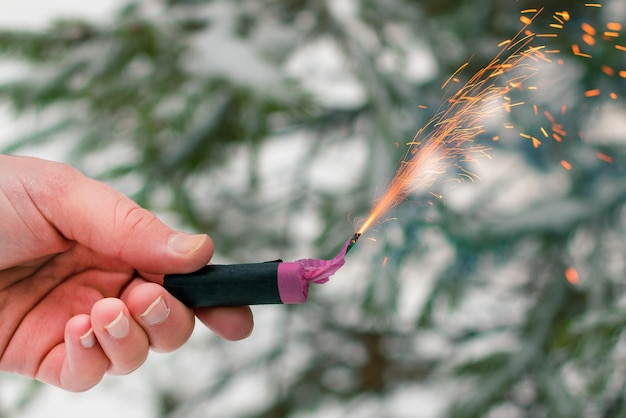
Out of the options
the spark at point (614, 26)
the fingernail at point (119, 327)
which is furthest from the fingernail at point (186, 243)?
the spark at point (614, 26)

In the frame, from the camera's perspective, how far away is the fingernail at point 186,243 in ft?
2.68

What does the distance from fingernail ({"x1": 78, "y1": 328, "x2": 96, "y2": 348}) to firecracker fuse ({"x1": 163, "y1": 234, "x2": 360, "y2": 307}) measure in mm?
155

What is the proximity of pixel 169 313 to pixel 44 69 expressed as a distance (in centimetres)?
66

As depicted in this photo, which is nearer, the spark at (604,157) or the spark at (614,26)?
the spark at (614,26)

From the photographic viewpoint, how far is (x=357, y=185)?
5.04 ft

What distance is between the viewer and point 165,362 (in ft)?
6.84

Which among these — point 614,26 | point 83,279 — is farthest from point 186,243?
point 614,26

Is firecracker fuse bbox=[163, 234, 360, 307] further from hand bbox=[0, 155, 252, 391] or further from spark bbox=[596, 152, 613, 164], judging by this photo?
spark bbox=[596, 152, 613, 164]

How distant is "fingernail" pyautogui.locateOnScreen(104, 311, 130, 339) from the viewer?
81 cm

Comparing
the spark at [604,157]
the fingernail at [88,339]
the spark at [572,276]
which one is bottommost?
the spark at [572,276]

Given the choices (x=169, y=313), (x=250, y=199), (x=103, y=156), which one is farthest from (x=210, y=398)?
(x=169, y=313)

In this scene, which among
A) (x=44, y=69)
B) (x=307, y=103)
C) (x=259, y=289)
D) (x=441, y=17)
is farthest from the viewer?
(x=441, y=17)

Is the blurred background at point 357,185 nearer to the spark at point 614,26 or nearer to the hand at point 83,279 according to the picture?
the spark at point 614,26

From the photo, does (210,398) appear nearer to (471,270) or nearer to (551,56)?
(471,270)
